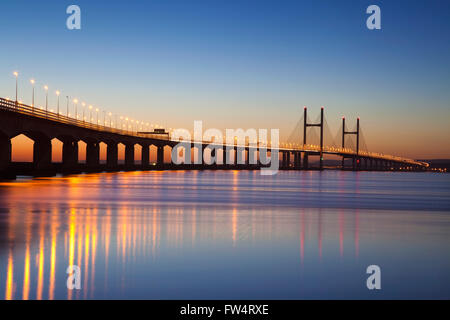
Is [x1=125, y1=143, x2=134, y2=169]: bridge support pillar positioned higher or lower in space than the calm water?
higher

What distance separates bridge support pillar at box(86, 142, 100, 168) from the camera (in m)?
103

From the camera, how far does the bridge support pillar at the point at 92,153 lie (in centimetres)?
10312

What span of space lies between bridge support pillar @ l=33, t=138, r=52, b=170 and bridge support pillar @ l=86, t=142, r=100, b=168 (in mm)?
24655

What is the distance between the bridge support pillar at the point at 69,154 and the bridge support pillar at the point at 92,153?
10734 mm

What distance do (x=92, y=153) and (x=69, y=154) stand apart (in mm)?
13883

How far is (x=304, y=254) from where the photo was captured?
15.4 meters

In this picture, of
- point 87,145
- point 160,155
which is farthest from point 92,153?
point 160,155

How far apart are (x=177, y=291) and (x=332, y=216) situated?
18.0 meters

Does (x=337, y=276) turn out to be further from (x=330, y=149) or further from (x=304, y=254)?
(x=330, y=149)

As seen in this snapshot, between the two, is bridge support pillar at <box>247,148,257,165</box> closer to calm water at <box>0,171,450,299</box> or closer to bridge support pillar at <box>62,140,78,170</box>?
bridge support pillar at <box>62,140,78,170</box>

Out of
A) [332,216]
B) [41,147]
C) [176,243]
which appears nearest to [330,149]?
[41,147]

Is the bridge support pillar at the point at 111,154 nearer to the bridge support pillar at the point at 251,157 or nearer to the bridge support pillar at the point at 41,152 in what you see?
the bridge support pillar at the point at 41,152

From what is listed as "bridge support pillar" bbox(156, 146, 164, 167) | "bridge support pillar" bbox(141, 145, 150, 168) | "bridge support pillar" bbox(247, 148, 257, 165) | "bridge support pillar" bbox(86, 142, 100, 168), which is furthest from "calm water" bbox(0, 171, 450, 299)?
"bridge support pillar" bbox(247, 148, 257, 165)

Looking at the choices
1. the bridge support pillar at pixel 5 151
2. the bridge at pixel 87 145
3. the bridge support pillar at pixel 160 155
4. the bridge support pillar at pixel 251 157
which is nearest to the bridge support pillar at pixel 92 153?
the bridge at pixel 87 145
